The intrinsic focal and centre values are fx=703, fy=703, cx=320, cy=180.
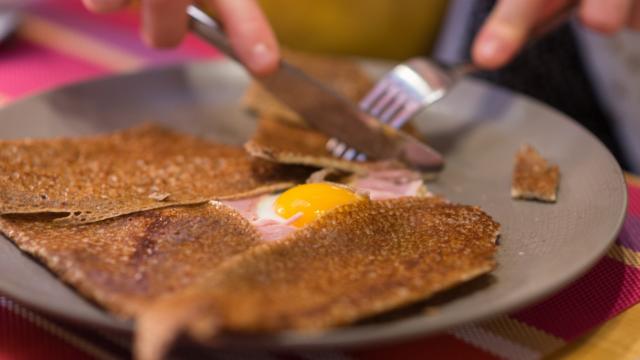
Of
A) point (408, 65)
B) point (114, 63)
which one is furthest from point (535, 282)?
point (114, 63)

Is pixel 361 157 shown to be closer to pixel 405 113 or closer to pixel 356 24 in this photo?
pixel 405 113

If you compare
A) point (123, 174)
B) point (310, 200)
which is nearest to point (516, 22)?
point (310, 200)

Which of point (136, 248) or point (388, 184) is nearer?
point (136, 248)

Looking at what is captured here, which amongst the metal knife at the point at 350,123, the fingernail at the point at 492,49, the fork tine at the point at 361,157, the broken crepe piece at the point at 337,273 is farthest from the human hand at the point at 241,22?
the fingernail at the point at 492,49

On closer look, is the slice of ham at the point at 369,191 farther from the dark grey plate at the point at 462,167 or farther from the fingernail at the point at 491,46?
the fingernail at the point at 491,46

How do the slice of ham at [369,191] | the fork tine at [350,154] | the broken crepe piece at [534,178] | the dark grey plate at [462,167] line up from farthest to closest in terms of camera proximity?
the fork tine at [350,154], the broken crepe piece at [534,178], the slice of ham at [369,191], the dark grey plate at [462,167]

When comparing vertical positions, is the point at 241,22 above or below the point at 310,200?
above

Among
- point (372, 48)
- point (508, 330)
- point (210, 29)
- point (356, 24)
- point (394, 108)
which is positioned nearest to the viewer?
point (508, 330)
